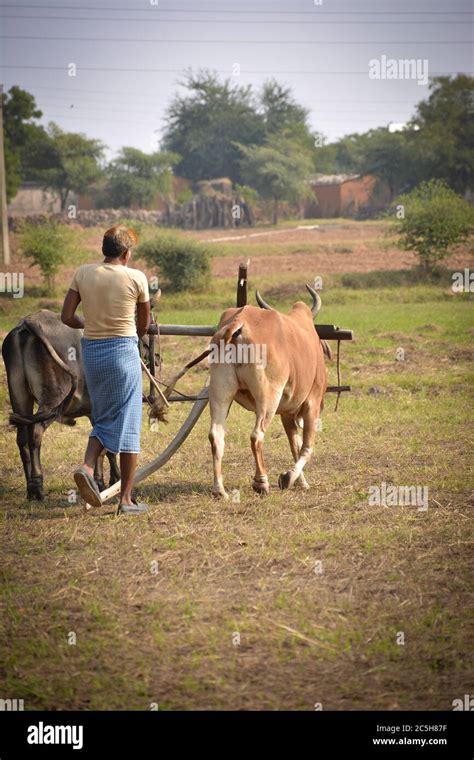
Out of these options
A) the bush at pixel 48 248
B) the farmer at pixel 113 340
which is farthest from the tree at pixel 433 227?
the farmer at pixel 113 340

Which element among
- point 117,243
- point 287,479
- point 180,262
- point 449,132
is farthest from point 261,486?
point 449,132

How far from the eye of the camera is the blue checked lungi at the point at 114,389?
6.46 meters

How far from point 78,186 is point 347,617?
55.8 meters

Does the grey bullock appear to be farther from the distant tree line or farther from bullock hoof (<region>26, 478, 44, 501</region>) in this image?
the distant tree line

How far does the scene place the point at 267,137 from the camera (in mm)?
69250

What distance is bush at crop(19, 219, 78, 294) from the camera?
958 inches

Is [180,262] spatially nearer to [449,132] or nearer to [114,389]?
[114,389]

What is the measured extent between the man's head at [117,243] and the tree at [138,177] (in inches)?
2126

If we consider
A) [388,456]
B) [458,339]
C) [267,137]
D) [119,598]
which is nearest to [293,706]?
[119,598]

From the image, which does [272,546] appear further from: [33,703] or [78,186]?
[78,186]

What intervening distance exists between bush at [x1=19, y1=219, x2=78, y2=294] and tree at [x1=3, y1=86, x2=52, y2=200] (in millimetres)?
20522

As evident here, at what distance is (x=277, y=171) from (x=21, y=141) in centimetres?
1672

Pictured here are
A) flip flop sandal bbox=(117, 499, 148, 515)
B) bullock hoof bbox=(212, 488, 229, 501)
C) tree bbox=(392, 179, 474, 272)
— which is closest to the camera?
flip flop sandal bbox=(117, 499, 148, 515)

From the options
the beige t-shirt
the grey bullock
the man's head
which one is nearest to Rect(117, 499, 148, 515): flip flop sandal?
the grey bullock
